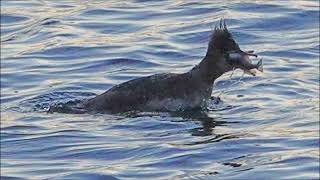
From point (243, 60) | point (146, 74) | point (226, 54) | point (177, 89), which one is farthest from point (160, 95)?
point (146, 74)

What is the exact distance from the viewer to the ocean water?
33.6ft

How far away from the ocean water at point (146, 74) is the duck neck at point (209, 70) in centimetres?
29

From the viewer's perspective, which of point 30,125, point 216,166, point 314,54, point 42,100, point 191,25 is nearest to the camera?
point 216,166

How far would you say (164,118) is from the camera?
12289 millimetres

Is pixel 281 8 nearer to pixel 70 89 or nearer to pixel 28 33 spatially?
pixel 28 33

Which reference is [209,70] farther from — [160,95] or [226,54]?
[160,95]

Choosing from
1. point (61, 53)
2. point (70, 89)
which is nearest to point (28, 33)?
point (61, 53)

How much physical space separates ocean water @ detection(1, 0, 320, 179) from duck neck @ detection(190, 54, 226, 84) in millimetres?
294

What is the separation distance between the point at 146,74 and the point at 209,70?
188 cm

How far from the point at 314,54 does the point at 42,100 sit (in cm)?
331

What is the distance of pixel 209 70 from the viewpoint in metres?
12.7

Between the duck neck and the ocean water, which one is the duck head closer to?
the duck neck

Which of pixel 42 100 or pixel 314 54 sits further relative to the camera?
pixel 314 54

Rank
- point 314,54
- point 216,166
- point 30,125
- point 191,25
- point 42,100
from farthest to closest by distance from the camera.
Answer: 1. point 191,25
2. point 314,54
3. point 42,100
4. point 30,125
5. point 216,166
